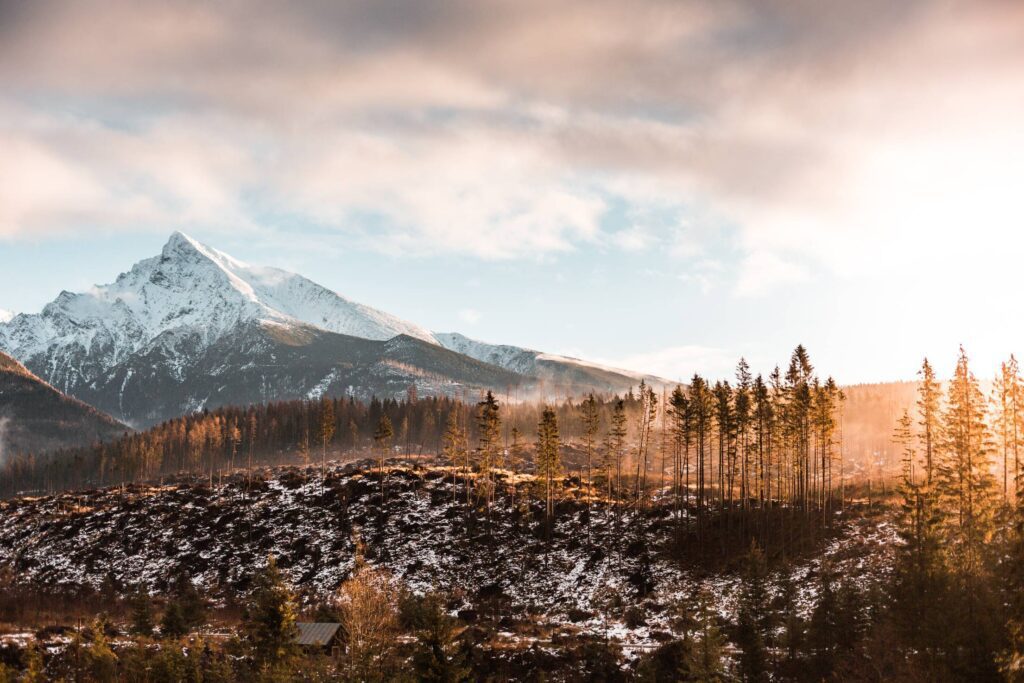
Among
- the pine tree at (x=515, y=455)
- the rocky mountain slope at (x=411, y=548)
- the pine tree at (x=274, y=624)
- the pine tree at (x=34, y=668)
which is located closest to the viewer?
the pine tree at (x=34, y=668)

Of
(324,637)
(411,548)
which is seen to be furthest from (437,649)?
(411,548)

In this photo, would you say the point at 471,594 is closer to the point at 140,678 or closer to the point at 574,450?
the point at 140,678

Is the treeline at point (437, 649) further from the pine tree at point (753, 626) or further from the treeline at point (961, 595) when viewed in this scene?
the treeline at point (961, 595)

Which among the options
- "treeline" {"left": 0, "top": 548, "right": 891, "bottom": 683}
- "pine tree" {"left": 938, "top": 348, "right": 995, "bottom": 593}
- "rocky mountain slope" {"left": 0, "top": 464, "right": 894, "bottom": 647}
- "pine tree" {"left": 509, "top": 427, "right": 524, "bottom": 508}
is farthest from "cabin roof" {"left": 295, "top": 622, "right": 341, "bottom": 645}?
"pine tree" {"left": 509, "top": 427, "right": 524, "bottom": 508}

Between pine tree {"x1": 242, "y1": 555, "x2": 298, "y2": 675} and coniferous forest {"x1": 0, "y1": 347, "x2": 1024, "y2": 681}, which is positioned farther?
pine tree {"x1": 242, "y1": 555, "x2": 298, "y2": 675}

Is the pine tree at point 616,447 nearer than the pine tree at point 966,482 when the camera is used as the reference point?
No

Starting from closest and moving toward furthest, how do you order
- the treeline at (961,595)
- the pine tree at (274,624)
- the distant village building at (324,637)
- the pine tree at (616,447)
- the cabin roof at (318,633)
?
the treeline at (961,595)
the pine tree at (274,624)
the distant village building at (324,637)
the cabin roof at (318,633)
the pine tree at (616,447)

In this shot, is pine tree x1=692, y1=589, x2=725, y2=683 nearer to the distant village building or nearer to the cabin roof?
the distant village building

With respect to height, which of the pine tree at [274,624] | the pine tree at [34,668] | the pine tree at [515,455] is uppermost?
the pine tree at [515,455]

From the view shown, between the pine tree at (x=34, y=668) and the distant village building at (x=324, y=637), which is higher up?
the pine tree at (x=34, y=668)

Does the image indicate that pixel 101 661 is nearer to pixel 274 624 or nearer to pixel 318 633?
pixel 274 624

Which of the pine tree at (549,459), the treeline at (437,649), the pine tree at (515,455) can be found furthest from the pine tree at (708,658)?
the pine tree at (515,455)

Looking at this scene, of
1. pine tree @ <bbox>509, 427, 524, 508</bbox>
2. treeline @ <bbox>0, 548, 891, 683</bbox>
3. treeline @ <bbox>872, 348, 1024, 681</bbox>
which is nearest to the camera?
treeline @ <bbox>872, 348, 1024, 681</bbox>

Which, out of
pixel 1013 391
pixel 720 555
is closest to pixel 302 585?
pixel 720 555
